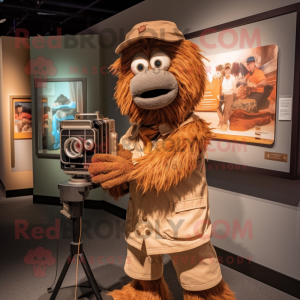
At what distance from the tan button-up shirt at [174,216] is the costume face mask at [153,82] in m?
0.16

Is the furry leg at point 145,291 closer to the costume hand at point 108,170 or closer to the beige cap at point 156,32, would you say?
the costume hand at point 108,170

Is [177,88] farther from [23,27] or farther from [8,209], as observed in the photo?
[23,27]

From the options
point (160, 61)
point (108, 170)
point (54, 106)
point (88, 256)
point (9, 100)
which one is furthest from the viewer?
point (9, 100)

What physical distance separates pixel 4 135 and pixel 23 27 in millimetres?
2714

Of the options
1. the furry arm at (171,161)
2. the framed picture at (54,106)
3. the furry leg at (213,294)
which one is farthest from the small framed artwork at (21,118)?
the furry leg at (213,294)

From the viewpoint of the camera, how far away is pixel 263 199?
2326 millimetres

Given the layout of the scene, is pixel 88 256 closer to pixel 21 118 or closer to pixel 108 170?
pixel 108 170

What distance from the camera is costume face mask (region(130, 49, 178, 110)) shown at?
1.57 meters

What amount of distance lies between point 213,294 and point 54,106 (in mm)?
3143

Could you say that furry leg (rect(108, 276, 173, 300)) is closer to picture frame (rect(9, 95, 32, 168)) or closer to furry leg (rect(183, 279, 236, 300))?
furry leg (rect(183, 279, 236, 300))

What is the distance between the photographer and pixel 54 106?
4.15m

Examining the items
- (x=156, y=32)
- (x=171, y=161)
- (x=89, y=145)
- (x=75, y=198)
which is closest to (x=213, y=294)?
(x=171, y=161)

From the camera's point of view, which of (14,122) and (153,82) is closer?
(153,82)

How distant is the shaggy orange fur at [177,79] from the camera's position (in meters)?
1.62
